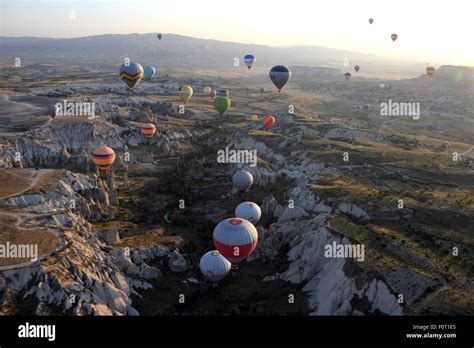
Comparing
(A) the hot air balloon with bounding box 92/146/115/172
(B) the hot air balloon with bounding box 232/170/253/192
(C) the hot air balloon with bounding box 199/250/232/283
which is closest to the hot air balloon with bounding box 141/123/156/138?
(A) the hot air balloon with bounding box 92/146/115/172

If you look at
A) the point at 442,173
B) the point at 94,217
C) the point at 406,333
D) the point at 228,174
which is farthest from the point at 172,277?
the point at 442,173

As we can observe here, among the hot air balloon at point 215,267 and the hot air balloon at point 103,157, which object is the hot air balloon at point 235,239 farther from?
the hot air balloon at point 103,157

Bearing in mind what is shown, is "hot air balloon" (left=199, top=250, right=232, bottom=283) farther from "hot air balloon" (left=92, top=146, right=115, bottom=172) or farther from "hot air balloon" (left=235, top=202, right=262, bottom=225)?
"hot air balloon" (left=92, top=146, right=115, bottom=172)

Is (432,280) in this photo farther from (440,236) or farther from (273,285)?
(273,285)

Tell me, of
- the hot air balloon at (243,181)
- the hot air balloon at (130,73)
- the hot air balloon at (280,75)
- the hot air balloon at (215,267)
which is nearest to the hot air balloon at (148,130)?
the hot air balloon at (130,73)

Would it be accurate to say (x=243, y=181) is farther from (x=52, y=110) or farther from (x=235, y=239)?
(x=52, y=110)

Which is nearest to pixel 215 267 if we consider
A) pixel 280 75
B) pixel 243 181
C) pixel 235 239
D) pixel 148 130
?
pixel 235 239
